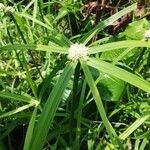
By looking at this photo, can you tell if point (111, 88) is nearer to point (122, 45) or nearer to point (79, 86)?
point (79, 86)

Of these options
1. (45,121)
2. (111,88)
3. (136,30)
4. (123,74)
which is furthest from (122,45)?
(136,30)

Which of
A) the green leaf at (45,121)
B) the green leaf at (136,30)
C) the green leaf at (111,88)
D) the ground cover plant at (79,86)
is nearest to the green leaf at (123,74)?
the ground cover plant at (79,86)

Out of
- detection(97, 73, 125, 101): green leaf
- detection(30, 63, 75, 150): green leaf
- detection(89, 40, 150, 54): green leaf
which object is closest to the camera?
detection(30, 63, 75, 150): green leaf

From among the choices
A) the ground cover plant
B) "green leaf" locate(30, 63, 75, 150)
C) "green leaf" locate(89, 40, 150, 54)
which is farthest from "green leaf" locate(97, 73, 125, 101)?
"green leaf" locate(30, 63, 75, 150)

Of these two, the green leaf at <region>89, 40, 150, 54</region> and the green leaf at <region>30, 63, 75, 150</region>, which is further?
the green leaf at <region>89, 40, 150, 54</region>

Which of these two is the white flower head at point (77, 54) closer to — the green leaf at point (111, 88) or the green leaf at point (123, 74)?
the green leaf at point (123, 74)

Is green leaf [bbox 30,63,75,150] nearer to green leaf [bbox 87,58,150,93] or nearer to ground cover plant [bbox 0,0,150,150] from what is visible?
ground cover plant [bbox 0,0,150,150]

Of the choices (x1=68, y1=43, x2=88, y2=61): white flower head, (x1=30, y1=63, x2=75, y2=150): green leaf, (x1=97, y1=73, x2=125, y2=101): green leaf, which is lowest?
(x1=30, y1=63, x2=75, y2=150): green leaf
